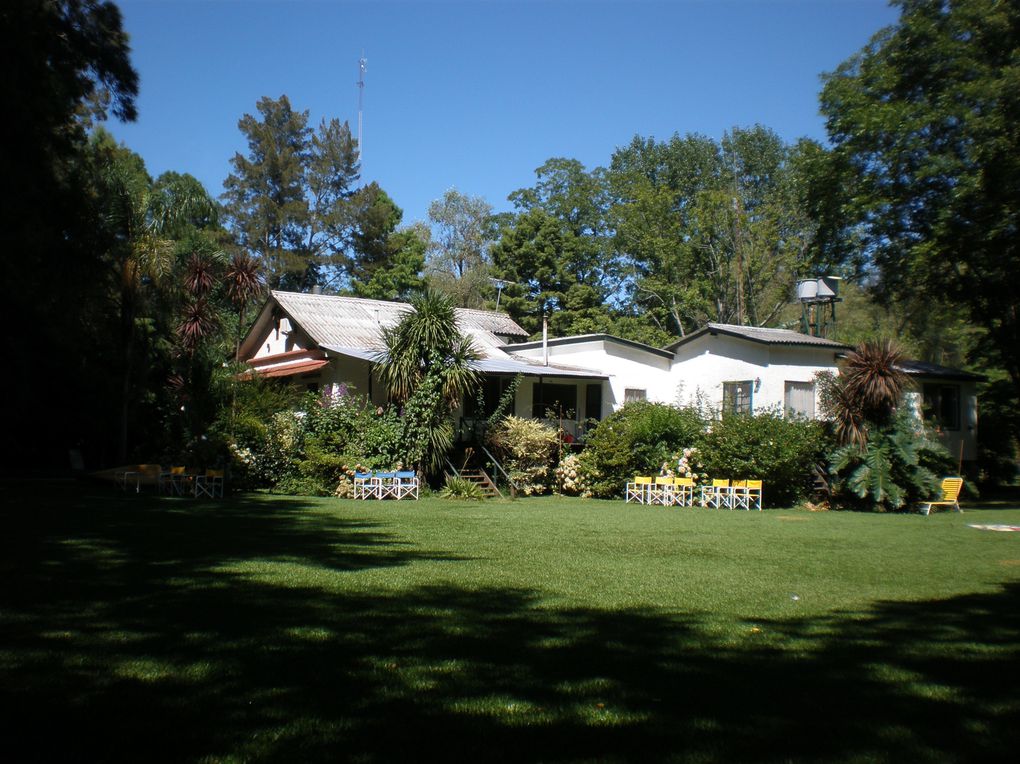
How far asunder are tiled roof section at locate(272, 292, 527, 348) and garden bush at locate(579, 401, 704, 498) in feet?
21.2

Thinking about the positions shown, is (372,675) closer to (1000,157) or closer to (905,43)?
(1000,157)

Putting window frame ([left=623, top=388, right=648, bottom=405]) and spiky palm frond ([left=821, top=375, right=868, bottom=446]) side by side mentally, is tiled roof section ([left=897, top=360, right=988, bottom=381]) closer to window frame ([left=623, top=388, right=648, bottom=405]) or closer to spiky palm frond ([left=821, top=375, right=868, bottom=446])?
spiky palm frond ([left=821, top=375, right=868, bottom=446])

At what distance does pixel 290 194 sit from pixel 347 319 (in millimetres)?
25101

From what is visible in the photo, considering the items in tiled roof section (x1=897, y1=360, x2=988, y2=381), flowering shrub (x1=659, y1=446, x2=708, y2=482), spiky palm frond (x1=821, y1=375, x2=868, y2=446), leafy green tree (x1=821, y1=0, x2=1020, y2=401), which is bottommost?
flowering shrub (x1=659, y1=446, x2=708, y2=482)

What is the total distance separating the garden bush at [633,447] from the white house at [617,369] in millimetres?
2916

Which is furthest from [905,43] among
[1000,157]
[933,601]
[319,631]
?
[319,631]

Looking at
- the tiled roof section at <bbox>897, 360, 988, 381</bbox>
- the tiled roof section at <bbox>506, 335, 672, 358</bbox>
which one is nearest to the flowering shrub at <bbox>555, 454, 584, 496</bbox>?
the tiled roof section at <bbox>506, 335, 672, 358</bbox>

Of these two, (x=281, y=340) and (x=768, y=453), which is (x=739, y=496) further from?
(x=281, y=340)

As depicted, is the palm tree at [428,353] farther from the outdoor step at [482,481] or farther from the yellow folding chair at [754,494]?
the yellow folding chair at [754,494]

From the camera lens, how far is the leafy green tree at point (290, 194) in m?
48.0

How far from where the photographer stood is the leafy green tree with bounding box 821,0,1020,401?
63.4ft

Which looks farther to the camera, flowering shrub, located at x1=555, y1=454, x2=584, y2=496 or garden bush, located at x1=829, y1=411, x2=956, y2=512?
flowering shrub, located at x1=555, y1=454, x2=584, y2=496

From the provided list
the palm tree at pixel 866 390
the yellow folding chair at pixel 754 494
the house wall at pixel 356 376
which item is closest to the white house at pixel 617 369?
the house wall at pixel 356 376

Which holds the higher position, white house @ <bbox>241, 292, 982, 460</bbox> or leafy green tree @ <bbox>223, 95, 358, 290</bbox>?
leafy green tree @ <bbox>223, 95, 358, 290</bbox>
